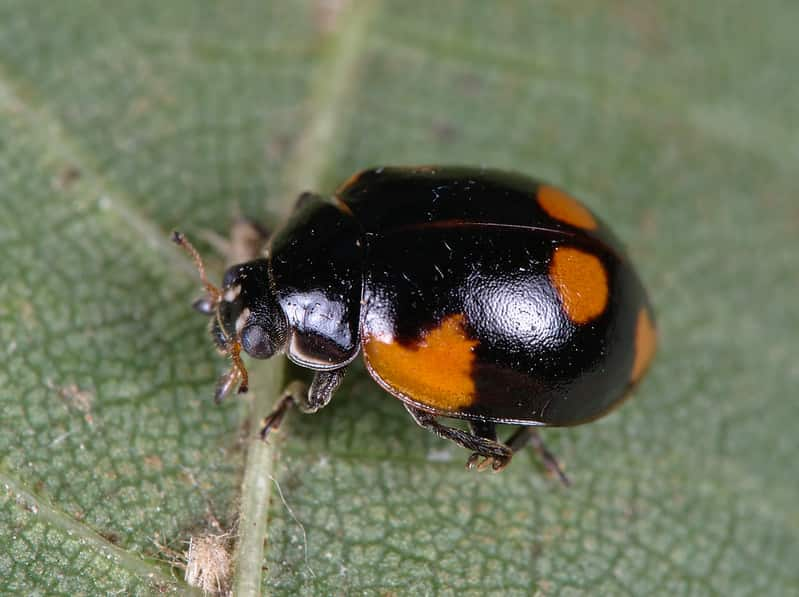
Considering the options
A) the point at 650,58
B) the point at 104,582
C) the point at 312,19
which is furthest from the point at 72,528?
the point at 650,58

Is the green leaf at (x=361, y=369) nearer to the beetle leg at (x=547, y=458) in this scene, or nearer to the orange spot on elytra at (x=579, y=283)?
the beetle leg at (x=547, y=458)

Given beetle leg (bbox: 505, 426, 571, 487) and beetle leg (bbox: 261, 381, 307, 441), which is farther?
beetle leg (bbox: 505, 426, 571, 487)

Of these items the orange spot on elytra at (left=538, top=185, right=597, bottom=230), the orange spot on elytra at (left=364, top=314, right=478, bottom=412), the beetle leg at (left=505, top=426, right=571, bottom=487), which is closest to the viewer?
the orange spot on elytra at (left=364, top=314, right=478, bottom=412)

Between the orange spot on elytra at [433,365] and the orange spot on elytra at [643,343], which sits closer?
the orange spot on elytra at [433,365]

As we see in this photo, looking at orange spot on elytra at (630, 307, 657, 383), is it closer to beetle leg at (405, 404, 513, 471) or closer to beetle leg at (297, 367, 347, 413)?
beetle leg at (405, 404, 513, 471)

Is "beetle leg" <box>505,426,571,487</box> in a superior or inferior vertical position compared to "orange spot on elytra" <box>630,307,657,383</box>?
inferior

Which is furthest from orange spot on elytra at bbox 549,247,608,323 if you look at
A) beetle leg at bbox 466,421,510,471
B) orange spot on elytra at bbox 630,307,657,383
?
beetle leg at bbox 466,421,510,471

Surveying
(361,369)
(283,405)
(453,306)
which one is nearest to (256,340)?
(283,405)

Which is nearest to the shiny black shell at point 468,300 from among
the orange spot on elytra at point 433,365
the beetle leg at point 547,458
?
the orange spot on elytra at point 433,365
